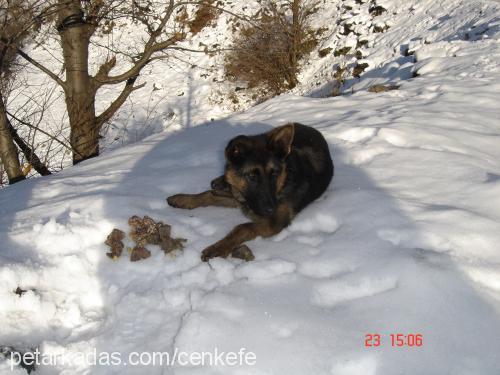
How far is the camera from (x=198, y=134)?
6.07 meters

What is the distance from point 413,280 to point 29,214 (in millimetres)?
3272

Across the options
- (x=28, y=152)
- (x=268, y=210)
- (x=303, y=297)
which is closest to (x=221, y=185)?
(x=268, y=210)

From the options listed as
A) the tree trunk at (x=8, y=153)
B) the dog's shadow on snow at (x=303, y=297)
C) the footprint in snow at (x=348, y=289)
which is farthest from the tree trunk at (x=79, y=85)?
the footprint in snow at (x=348, y=289)

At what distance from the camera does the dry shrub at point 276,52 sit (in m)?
15.1

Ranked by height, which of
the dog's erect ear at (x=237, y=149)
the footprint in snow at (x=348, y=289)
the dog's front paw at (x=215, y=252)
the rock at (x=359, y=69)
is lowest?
the footprint in snow at (x=348, y=289)

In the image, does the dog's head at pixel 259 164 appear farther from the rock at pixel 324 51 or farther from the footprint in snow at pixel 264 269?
the rock at pixel 324 51

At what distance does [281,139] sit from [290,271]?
130 centimetres

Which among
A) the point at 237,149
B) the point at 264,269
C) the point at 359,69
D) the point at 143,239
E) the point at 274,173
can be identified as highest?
the point at 359,69

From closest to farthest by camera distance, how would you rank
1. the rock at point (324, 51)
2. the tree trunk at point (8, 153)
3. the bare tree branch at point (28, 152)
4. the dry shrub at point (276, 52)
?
the tree trunk at point (8, 153) → the bare tree branch at point (28, 152) → the dry shrub at point (276, 52) → the rock at point (324, 51)

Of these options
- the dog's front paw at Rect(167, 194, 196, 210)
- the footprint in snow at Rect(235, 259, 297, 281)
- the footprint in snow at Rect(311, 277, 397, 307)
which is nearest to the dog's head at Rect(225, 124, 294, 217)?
the dog's front paw at Rect(167, 194, 196, 210)

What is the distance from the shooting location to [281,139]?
3.56m

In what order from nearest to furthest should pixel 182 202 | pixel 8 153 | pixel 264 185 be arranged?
pixel 264 185
pixel 182 202
pixel 8 153

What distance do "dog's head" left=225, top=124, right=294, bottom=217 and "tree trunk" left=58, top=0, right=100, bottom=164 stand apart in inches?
147

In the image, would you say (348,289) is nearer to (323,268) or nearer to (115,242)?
(323,268)
